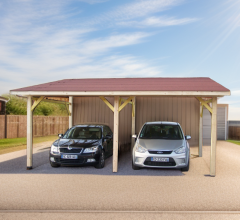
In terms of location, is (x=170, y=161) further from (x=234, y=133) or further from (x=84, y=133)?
(x=234, y=133)

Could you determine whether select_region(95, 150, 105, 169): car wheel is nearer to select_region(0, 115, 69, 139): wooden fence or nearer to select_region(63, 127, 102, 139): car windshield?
select_region(63, 127, 102, 139): car windshield

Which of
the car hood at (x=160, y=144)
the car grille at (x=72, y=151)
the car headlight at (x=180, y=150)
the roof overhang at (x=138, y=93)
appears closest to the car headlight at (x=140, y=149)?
the car hood at (x=160, y=144)

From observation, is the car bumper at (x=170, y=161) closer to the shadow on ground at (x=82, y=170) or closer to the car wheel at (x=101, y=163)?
the shadow on ground at (x=82, y=170)

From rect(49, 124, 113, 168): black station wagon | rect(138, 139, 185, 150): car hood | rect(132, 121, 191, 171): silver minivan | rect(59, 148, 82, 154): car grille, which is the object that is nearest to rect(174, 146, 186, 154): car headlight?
rect(132, 121, 191, 171): silver minivan

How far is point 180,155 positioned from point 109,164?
10.4 ft

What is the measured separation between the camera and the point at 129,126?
17.2 metres

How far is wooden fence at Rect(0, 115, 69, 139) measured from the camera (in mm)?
23938

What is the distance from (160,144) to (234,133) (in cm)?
2114

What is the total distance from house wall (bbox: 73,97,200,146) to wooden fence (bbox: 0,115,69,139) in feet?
33.4

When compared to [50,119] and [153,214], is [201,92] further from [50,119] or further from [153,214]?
[50,119]

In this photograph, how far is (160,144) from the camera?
926cm

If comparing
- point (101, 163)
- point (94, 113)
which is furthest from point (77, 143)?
point (94, 113)

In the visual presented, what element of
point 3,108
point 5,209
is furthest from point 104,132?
point 3,108

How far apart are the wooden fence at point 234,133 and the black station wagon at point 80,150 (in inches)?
810
